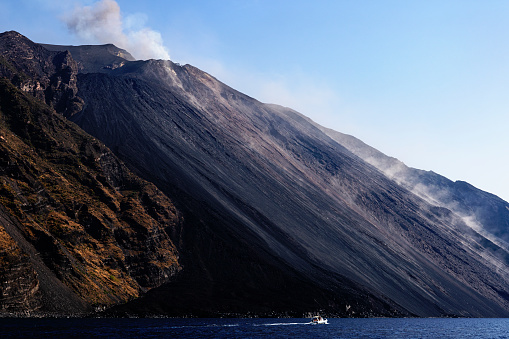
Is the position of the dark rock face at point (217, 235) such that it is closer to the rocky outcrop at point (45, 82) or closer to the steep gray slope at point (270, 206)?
the steep gray slope at point (270, 206)

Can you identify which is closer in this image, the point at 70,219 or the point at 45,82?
the point at 70,219

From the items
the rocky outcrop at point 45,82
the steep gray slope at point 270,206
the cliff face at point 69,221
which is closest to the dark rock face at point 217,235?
the cliff face at point 69,221

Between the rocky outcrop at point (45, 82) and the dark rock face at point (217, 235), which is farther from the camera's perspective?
the rocky outcrop at point (45, 82)

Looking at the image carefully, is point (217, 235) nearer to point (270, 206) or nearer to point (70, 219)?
point (270, 206)

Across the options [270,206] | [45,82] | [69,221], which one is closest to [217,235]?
[270,206]

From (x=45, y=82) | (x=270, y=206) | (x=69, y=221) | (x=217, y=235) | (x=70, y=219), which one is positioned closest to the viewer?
(x=69, y=221)

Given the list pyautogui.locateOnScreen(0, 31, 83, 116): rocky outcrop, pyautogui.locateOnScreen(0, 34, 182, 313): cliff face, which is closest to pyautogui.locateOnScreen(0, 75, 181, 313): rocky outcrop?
pyautogui.locateOnScreen(0, 34, 182, 313): cliff face

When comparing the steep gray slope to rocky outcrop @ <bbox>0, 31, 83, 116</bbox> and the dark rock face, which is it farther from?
rocky outcrop @ <bbox>0, 31, 83, 116</bbox>

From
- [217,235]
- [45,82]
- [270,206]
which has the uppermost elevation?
[45,82]
